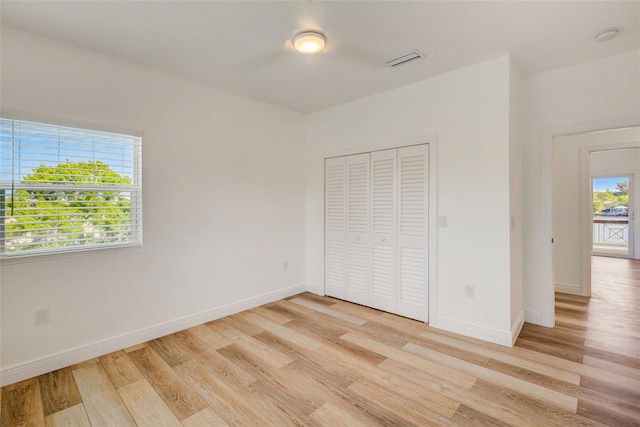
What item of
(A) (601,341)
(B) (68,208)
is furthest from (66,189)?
(A) (601,341)

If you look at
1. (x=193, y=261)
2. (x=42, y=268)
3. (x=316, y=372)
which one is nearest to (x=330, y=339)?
(x=316, y=372)

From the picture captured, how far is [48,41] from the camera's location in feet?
7.77

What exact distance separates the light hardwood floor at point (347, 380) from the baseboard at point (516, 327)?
78 millimetres

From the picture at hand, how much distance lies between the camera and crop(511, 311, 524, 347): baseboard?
2.77 metres

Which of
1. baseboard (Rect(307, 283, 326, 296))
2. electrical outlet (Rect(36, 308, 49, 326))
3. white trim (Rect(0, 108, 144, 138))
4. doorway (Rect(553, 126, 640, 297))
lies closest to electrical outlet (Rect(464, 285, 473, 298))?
doorway (Rect(553, 126, 640, 297))

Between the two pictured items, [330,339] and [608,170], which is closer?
[330,339]

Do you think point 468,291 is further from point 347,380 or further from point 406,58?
point 406,58

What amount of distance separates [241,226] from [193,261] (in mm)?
696

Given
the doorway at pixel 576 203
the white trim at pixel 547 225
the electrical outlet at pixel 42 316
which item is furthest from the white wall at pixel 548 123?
the electrical outlet at pixel 42 316

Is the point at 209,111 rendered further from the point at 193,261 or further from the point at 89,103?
the point at 193,261

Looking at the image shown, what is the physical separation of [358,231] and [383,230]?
1.25 feet

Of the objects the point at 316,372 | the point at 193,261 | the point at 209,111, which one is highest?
the point at 209,111

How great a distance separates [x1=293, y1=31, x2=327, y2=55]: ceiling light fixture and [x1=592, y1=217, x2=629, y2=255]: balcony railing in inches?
368

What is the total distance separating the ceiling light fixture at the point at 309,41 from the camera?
213 cm
